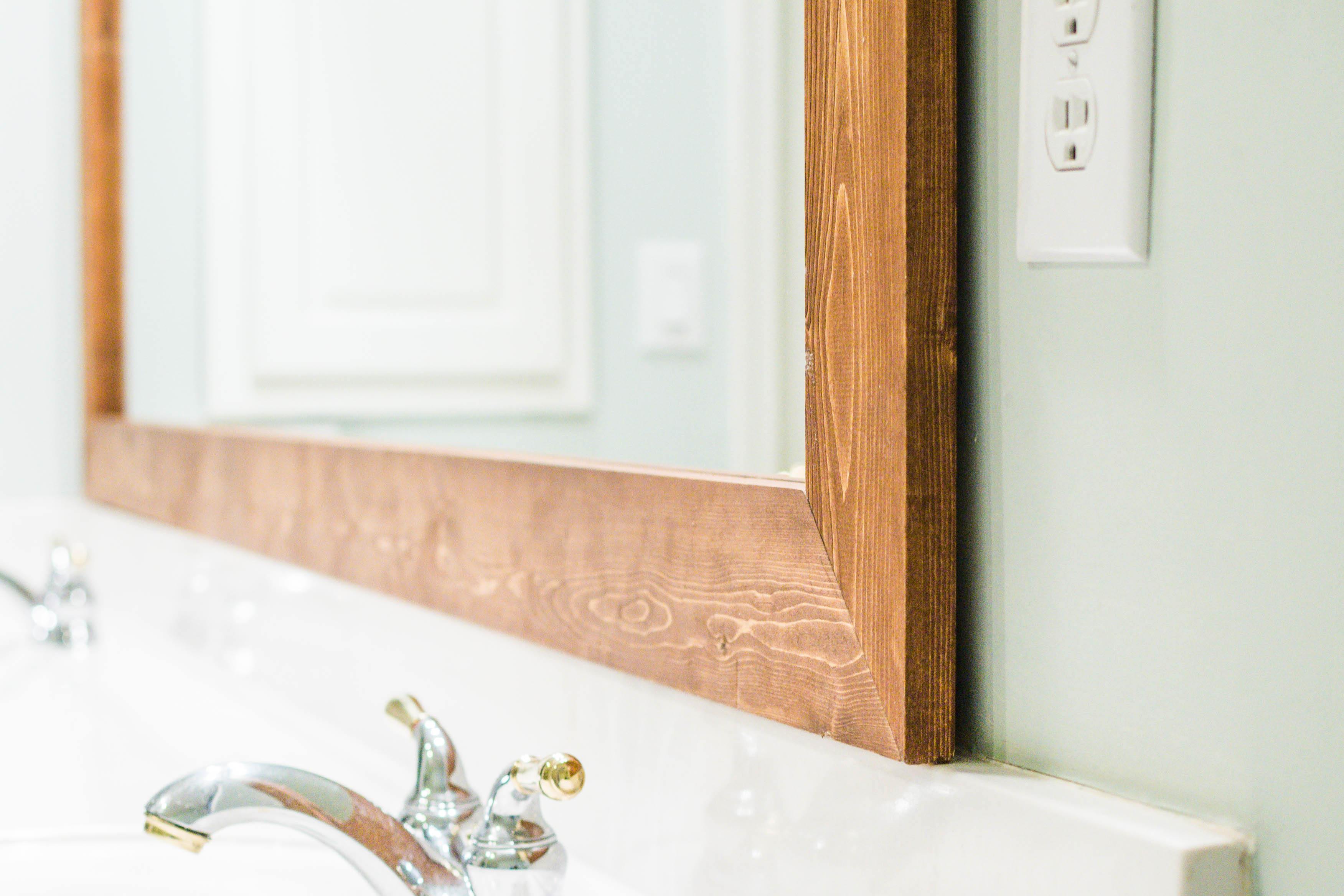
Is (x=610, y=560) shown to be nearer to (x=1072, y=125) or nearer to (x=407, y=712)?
(x=407, y=712)

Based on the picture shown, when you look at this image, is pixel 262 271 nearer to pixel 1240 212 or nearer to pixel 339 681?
pixel 339 681

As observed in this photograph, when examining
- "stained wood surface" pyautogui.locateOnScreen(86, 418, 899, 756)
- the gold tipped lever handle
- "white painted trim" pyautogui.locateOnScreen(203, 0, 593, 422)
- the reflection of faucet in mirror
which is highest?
"white painted trim" pyautogui.locateOnScreen(203, 0, 593, 422)

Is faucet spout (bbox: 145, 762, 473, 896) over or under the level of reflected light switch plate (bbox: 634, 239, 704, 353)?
under

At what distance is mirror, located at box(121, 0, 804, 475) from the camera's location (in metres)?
0.64

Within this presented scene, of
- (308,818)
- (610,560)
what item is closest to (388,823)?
(308,818)

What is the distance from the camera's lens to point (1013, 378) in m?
0.46

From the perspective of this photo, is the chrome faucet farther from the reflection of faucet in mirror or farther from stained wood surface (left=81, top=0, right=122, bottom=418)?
stained wood surface (left=81, top=0, right=122, bottom=418)

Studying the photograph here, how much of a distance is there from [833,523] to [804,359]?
2.9 inches

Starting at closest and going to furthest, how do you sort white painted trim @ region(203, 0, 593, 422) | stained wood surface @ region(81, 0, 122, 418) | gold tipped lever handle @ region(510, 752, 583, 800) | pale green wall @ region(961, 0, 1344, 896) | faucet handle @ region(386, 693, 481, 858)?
pale green wall @ region(961, 0, 1344, 896), gold tipped lever handle @ region(510, 752, 583, 800), faucet handle @ region(386, 693, 481, 858), white painted trim @ region(203, 0, 593, 422), stained wood surface @ region(81, 0, 122, 418)

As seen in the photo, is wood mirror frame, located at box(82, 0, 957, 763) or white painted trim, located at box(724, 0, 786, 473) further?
white painted trim, located at box(724, 0, 786, 473)

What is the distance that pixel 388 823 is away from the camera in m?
0.53

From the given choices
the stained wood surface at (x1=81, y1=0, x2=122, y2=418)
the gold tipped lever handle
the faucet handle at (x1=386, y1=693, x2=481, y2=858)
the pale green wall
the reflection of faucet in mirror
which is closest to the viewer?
the pale green wall

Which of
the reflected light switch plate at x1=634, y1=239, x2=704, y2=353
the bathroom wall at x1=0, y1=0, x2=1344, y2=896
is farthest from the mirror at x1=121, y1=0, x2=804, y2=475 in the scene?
the bathroom wall at x1=0, y1=0, x2=1344, y2=896

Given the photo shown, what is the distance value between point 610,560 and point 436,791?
0.42ft
